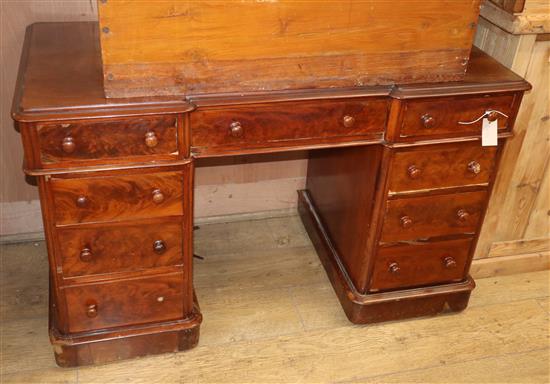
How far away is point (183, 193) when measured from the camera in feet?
5.80

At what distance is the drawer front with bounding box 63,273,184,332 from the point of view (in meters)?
1.88

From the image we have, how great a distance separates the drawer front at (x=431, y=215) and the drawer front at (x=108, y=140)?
77 centimetres

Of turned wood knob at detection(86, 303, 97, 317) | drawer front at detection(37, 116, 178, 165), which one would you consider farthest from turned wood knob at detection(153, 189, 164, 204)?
turned wood knob at detection(86, 303, 97, 317)

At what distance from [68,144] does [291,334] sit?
1.05 meters

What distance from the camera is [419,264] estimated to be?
2.17 m

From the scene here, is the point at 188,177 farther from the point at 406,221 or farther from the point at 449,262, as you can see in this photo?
the point at 449,262

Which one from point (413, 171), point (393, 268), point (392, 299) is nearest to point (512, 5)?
point (413, 171)

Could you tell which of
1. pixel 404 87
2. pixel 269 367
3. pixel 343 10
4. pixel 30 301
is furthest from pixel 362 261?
pixel 30 301

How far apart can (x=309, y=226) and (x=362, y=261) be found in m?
0.55

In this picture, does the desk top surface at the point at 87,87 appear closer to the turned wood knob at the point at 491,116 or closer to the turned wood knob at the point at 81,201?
the turned wood knob at the point at 491,116

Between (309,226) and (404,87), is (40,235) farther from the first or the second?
(404,87)

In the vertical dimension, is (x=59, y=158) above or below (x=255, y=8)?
below

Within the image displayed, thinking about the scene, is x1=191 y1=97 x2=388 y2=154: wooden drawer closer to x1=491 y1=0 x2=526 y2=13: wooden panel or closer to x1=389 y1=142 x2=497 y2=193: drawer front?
x1=389 y1=142 x2=497 y2=193: drawer front

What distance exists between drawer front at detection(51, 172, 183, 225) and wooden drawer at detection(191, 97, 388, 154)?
149 mm
